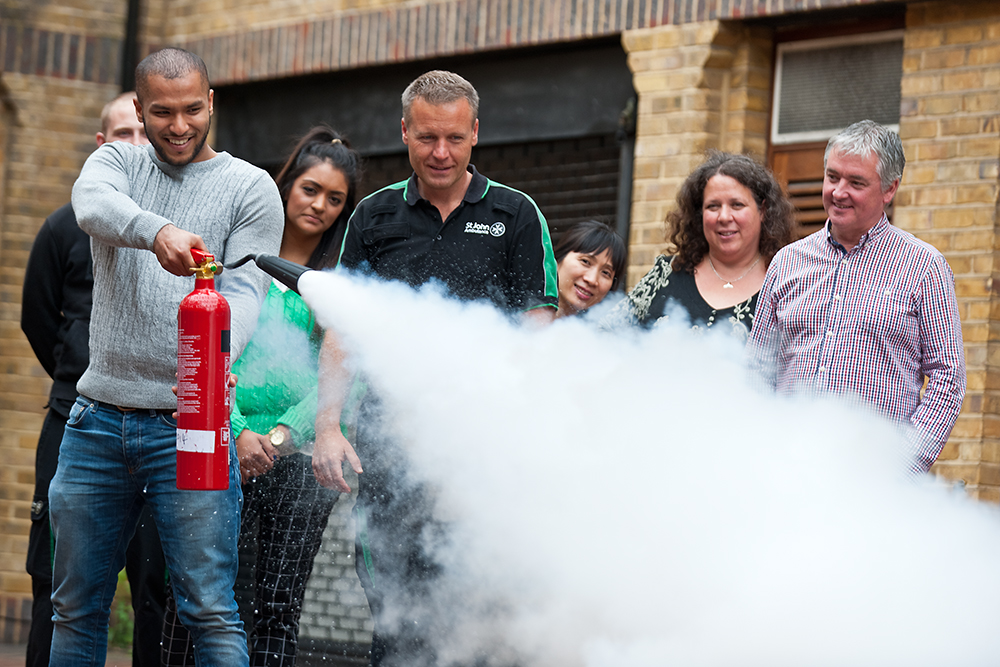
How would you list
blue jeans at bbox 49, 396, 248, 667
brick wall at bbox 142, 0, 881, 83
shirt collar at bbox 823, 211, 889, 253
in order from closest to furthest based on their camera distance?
blue jeans at bbox 49, 396, 248, 667
shirt collar at bbox 823, 211, 889, 253
brick wall at bbox 142, 0, 881, 83

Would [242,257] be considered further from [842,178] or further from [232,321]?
[842,178]

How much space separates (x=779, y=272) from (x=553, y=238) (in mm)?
3027

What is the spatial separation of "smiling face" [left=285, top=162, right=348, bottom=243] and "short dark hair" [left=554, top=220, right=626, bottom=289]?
41.8 inches

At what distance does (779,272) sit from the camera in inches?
179

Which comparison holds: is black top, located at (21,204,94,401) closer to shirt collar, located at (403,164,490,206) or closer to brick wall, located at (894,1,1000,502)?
shirt collar, located at (403,164,490,206)

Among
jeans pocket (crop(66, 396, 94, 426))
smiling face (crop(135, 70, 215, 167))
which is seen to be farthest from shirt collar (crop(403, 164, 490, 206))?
jeans pocket (crop(66, 396, 94, 426))

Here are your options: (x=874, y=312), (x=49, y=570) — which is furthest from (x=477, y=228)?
(x=49, y=570)

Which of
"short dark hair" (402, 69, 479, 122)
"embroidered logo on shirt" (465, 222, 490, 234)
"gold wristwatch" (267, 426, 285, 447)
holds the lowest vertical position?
"gold wristwatch" (267, 426, 285, 447)

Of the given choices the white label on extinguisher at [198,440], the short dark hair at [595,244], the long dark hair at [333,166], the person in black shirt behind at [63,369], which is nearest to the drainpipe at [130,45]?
the person in black shirt behind at [63,369]

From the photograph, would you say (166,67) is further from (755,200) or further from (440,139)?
(755,200)

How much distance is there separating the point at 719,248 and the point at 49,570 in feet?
9.49

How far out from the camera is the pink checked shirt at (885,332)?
4.25 m

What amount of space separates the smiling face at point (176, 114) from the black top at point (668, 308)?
→ 1720 mm

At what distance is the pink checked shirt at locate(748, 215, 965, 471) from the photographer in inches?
167
